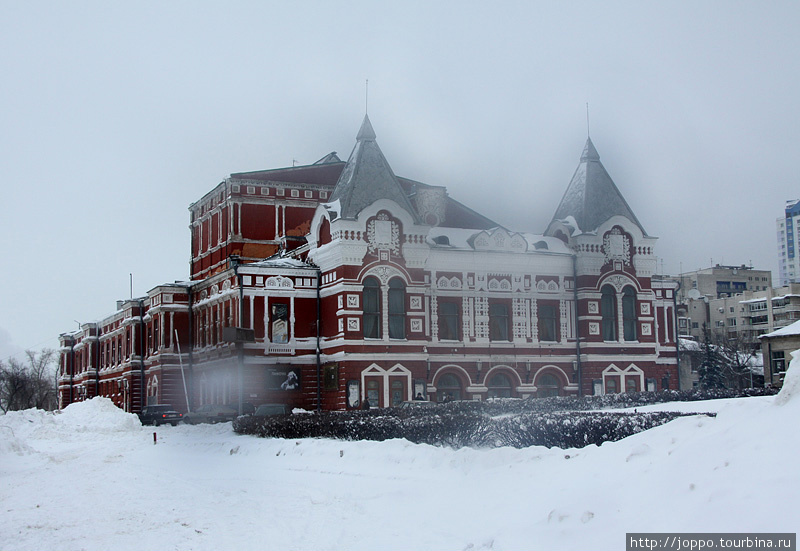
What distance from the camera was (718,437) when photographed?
44.8ft

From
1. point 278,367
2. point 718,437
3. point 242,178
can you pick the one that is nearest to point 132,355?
point 242,178

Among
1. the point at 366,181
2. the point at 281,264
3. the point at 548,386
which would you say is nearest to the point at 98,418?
the point at 281,264

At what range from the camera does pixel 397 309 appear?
46.5m

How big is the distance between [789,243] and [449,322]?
143 meters

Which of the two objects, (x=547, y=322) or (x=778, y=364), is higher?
(x=547, y=322)

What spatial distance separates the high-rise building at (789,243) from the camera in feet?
557

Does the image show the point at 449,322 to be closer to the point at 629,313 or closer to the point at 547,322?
the point at 547,322

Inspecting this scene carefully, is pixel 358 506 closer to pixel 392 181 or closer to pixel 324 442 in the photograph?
pixel 324 442

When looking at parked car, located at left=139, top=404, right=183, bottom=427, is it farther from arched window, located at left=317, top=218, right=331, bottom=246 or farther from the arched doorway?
the arched doorway

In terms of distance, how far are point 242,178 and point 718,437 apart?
1879 inches

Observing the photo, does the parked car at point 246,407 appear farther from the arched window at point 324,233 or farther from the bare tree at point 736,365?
the bare tree at point 736,365

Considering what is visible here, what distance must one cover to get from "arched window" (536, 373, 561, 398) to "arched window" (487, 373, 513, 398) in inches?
68.2

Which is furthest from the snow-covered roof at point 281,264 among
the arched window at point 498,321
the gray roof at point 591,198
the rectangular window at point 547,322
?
the gray roof at point 591,198

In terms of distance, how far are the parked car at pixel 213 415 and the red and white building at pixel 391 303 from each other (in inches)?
60.3
